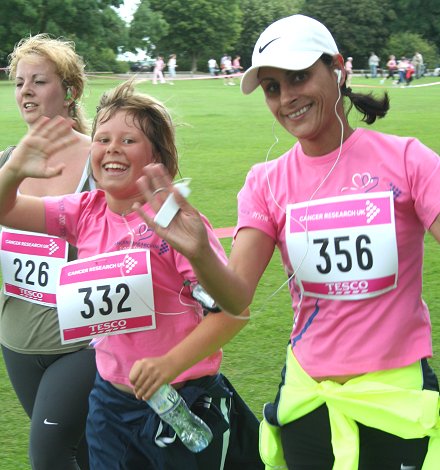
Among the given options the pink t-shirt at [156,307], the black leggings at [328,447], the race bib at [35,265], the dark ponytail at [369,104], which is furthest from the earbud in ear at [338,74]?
the race bib at [35,265]

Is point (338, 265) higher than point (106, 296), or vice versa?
point (338, 265)

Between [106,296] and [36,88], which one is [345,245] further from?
[36,88]

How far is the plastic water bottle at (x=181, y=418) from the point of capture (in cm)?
260

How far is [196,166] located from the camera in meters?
13.2

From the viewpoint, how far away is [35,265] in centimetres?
347

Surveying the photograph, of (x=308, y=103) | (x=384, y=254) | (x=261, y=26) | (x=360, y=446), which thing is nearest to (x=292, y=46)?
Result: (x=308, y=103)

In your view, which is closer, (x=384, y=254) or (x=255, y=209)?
(x=384, y=254)

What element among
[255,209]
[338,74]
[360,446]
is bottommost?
[360,446]

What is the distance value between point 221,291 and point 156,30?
64.9 metres

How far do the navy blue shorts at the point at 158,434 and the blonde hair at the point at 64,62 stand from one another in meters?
1.52

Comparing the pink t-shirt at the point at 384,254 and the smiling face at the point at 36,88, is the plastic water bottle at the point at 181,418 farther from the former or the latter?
the smiling face at the point at 36,88

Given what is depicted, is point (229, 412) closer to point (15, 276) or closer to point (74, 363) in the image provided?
point (74, 363)

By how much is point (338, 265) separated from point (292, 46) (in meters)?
0.63

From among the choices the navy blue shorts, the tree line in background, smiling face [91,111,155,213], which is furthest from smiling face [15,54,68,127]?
the tree line in background
